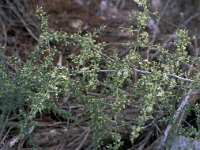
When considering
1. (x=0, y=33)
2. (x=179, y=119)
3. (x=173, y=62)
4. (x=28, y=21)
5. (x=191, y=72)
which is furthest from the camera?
(x=28, y=21)

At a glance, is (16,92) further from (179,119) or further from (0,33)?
(0,33)

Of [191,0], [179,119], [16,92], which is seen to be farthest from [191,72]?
[191,0]

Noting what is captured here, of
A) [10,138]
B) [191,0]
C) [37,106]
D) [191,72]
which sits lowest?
[10,138]

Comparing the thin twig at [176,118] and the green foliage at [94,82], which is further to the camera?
the thin twig at [176,118]

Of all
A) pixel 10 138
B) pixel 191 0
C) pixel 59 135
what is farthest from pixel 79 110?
pixel 191 0

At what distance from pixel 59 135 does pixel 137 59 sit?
91 centimetres

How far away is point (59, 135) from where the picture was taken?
3.39 m

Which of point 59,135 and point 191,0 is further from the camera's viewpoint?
point 191,0

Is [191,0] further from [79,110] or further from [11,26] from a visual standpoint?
[79,110]

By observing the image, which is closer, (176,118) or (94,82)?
(94,82)

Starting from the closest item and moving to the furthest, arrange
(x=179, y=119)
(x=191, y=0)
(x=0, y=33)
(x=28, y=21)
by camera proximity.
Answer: (x=179, y=119) → (x=0, y=33) → (x=28, y=21) → (x=191, y=0)

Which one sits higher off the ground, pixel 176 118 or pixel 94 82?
pixel 94 82

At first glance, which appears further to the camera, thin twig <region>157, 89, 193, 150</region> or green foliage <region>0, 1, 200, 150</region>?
thin twig <region>157, 89, 193, 150</region>

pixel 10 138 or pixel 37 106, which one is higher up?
pixel 37 106
